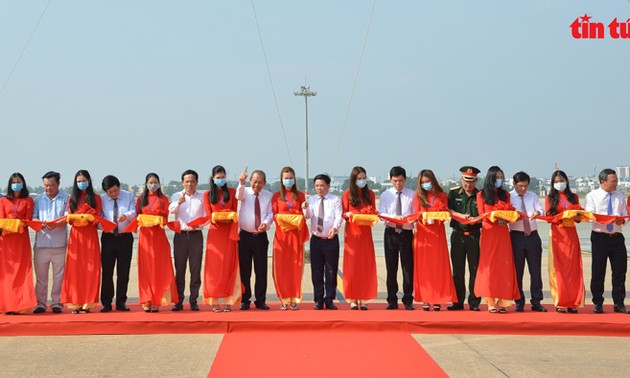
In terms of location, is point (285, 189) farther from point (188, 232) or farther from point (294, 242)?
point (188, 232)

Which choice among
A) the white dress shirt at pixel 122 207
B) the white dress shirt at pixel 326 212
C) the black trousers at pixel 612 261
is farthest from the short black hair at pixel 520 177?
the white dress shirt at pixel 122 207

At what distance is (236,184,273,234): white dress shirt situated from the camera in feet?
28.7

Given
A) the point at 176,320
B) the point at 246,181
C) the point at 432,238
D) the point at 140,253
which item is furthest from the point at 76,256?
the point at 432,238

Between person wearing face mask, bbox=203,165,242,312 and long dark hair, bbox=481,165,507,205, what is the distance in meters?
2.88

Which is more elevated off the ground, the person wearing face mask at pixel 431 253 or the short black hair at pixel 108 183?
the short black hair at pixel 108 183

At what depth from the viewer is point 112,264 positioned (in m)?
8.68

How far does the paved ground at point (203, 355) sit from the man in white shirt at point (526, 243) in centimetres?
109

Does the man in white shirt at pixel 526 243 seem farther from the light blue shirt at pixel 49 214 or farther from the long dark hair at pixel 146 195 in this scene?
the light blue shirt at pixel 49 214

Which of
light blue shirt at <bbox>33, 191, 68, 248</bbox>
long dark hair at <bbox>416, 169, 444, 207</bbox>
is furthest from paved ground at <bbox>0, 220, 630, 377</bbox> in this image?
long dark hair at <bbox>416, 169, 444, 207</bbox>

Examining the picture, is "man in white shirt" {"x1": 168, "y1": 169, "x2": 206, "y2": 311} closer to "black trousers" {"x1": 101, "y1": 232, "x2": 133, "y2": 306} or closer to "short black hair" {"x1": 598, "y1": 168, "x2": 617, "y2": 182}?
"black trousers" {"x1": 101, "y1": 232, "x2": 133, "y2": 306}

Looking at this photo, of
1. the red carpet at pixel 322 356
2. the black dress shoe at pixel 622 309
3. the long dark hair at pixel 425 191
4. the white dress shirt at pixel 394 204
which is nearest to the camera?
the red carpet at pixel 322 356

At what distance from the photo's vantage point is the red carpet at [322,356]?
236 inches

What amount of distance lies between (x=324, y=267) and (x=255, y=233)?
92 cm

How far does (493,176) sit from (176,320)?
3891 millimetres
